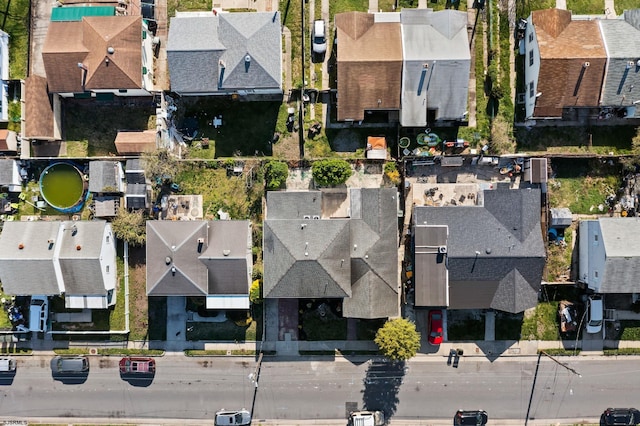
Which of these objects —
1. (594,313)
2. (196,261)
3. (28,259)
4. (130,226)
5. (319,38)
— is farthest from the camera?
(319,38)

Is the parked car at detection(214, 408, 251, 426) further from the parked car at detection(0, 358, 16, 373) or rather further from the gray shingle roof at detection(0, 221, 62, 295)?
the parked car at detection(0, 358, 16, 373)

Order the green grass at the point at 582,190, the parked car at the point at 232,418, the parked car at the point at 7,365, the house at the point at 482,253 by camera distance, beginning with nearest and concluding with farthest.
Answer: the house at the point at 482,253 < the green grass at the point at 582,190 < the parked car at the point at 232,418 < the parked car at the point at 7,365

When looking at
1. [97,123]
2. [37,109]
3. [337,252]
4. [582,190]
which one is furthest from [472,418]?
[37,109]

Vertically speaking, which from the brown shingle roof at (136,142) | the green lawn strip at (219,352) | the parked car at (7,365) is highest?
the brown shingle roof at (136,142)

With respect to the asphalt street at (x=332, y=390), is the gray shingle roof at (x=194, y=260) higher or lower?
higher

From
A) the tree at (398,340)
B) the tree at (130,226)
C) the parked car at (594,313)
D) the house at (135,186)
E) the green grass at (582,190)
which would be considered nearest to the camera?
the tree at (398,340)

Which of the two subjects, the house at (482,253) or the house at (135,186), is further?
the house at (135,186)

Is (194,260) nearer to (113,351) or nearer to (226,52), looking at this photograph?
(113,351)

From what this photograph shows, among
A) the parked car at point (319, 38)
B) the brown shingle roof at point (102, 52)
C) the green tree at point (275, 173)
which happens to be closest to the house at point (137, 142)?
the brown shingle roof at point (102, 52)

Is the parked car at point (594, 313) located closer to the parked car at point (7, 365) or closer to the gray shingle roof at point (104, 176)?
the gray shingle roof at point (104, 176)
